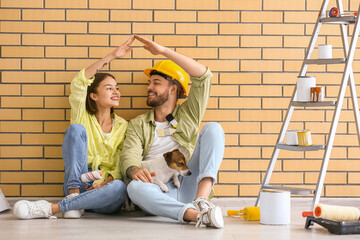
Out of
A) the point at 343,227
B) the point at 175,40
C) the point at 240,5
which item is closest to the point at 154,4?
the point at 175,40

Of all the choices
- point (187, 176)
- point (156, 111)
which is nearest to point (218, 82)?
point (156, 111)

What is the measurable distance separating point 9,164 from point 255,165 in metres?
1.68

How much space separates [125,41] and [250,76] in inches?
35.0

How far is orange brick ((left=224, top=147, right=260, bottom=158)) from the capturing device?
12.1 feet

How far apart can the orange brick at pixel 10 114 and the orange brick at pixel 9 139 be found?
0.38 feet

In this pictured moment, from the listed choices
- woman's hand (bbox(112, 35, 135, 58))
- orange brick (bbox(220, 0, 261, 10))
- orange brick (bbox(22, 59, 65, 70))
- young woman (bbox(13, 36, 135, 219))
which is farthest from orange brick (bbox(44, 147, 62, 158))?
orange brick (bbox(220, 0, 261, 10))

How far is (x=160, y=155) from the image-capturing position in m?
3.36

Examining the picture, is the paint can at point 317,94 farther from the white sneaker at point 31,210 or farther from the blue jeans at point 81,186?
the white sneaker at point 31,210

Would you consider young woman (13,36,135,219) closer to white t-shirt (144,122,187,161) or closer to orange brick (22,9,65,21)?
white t-shirt (144,122,187,161)

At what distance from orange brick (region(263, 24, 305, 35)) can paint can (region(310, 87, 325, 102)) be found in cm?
61

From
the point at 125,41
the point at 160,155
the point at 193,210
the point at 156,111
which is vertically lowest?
the point at 193,210

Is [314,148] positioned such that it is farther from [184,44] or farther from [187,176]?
[184,44]

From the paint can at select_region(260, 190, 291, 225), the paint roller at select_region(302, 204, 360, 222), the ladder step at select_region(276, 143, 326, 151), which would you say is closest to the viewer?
the paint roller at select_region(302, 204, 360, 222)

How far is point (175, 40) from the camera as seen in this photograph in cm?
367
